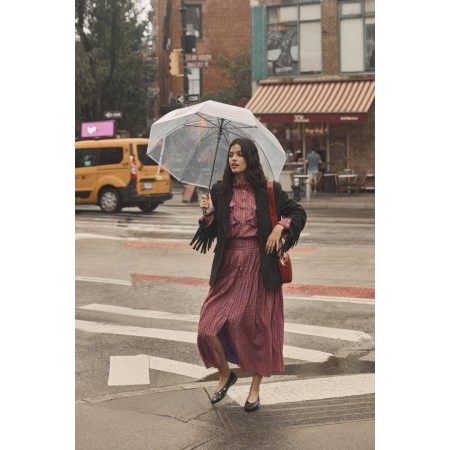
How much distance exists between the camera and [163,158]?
6.68m

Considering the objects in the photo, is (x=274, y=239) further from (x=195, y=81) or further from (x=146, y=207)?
(x=195, y=81)

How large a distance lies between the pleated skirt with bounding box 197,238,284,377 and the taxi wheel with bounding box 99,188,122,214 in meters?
18.2

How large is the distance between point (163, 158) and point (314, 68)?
25771 mm

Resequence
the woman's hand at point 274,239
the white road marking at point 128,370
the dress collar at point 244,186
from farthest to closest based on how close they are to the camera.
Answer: the white road marking at point 128,370 < the dress collar at point 244,186 < the woman's hand at point 274,239

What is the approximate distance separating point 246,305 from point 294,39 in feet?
88.7

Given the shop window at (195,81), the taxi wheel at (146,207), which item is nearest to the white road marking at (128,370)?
the taxi wheel at (146,207)

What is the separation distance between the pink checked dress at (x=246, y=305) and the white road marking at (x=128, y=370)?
1.16 meters

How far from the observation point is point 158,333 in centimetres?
888

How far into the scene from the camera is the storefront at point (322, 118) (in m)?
30.1

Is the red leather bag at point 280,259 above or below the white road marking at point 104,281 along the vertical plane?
above

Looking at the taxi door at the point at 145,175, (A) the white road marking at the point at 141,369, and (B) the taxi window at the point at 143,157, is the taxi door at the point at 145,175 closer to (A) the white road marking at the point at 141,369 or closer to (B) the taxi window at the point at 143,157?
(B) the taxi window at the point at 143,157

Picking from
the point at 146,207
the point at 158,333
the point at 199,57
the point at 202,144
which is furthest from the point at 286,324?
the point at 146,207

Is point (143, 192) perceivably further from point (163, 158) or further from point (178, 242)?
point (163, 158)
